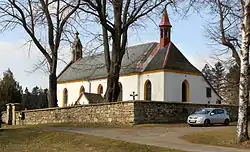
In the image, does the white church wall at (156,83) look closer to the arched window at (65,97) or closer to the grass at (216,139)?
the arched window at (65,97)

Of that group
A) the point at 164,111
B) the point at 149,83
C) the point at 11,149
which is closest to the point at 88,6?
the point at 164,111

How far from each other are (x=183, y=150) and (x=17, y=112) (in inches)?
1161

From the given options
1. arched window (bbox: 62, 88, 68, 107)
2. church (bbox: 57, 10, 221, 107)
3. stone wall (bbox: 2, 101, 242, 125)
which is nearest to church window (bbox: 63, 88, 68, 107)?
arched window (bbox: 62, 88, 68, 107)

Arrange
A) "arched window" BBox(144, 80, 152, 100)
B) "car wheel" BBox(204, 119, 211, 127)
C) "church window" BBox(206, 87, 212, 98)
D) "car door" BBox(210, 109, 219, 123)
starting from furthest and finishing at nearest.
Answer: "church window" BBox(206, 87, 212, 98), "arched window" BBox(144, 80, 152, 100), "car door" BBox(210, 109, 219, 123), "car wheel" BBox(204, 119, 211, 127)

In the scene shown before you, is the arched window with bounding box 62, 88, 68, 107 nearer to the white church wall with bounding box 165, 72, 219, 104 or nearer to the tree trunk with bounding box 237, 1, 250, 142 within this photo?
the white church wall with bounding box 165, 72, 219, 104

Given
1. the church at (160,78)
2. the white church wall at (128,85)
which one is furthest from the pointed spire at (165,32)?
the white church wall at (128,85)

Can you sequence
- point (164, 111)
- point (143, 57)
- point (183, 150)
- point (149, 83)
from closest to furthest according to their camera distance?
point (183, 150), point (164, 111), point (149, 83), point (143, 57)

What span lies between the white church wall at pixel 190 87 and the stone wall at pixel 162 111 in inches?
675

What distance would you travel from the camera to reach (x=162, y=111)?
29.4 metres

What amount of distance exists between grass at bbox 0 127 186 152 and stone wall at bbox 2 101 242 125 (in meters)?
7.06

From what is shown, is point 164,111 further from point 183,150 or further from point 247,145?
point 183,150

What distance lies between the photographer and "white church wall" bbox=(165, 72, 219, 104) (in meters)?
49.9

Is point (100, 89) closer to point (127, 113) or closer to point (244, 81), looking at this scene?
point (127, 113)

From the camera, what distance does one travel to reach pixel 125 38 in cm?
3238
